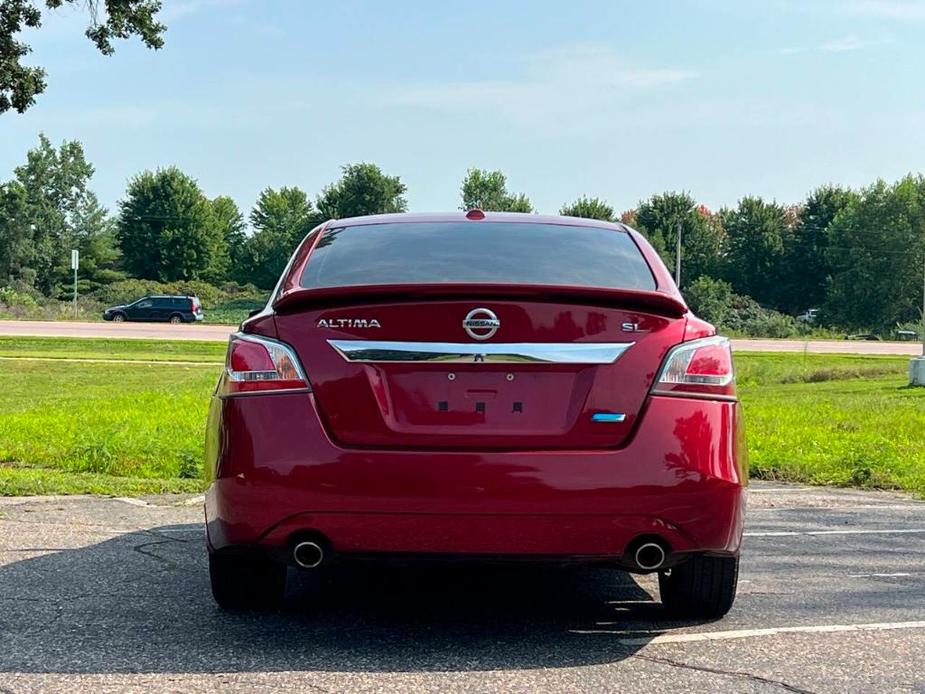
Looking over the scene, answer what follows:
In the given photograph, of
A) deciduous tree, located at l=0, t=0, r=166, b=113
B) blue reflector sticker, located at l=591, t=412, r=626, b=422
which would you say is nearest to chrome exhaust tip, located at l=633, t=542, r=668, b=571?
blue reflector sticker, located at l=591, t=412, r=626, b=422

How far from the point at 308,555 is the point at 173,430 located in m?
7.52

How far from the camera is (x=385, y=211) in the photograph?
86.8 metres

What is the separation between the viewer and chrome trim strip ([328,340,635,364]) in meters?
3.76

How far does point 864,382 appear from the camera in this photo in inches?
957

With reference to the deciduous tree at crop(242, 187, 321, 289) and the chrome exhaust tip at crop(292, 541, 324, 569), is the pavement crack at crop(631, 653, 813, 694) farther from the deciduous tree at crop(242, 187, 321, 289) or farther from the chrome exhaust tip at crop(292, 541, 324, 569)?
the deciduous tree at crop(242, 187, 321, 289)

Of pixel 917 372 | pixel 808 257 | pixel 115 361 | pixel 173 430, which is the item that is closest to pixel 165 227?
pixel 808 257

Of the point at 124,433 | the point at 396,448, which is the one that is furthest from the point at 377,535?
the point at 124,433

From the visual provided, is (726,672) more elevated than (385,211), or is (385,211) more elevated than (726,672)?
(385,211)

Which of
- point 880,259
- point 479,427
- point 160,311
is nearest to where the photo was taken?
point 479,427

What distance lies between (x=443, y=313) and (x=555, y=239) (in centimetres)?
94

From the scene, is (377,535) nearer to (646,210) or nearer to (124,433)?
(124,433)

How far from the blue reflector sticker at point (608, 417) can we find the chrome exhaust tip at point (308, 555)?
1.01m

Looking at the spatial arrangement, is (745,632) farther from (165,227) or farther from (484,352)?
(165,227)

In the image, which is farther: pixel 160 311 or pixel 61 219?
pixel 61 219
